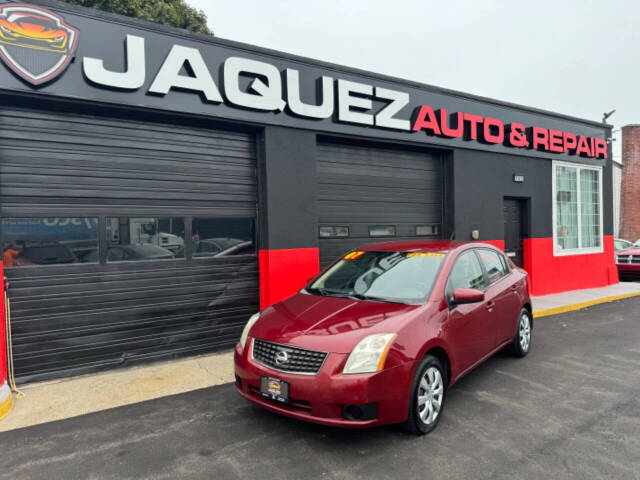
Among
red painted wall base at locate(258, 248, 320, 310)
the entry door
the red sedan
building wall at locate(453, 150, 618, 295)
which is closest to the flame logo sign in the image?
red painted wall base at locate(258, 248, 320, 310)

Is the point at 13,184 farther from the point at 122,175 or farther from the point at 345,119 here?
the point at 345,119

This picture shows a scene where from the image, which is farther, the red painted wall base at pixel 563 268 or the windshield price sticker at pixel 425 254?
the red painted wall base at pixel 563 268

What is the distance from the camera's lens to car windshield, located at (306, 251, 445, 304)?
4.01 m

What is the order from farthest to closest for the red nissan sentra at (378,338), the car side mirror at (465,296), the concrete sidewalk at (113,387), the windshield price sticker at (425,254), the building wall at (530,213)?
the building wall at (530,213) < the windshield price sticker at (425,254) < the concrete sidewalk at (113,387) < the car side mirror at (465,296) < the red nissan sentra at (378,338)

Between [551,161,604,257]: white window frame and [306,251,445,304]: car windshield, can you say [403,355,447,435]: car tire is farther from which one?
[551,161,604,257]: white window frame

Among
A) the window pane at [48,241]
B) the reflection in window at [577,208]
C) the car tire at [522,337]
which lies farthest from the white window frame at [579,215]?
the window pane at [48,241]

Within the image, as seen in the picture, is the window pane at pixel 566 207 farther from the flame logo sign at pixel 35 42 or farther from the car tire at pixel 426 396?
the flame logo sign at pixel 35 42

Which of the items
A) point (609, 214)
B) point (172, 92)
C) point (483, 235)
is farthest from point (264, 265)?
point (609, 214)

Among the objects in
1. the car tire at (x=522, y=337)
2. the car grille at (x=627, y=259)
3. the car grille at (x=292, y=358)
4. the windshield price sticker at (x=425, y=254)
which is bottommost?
the car tire at (x=522, y=337)

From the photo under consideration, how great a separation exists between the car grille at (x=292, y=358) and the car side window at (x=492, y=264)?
2.63 meters

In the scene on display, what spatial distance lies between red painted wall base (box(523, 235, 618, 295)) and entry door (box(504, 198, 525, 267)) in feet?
0.67

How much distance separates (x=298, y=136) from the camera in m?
6.68

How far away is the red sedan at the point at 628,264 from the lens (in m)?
13.1

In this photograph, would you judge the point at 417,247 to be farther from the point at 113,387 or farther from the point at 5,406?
the point at 5,406
